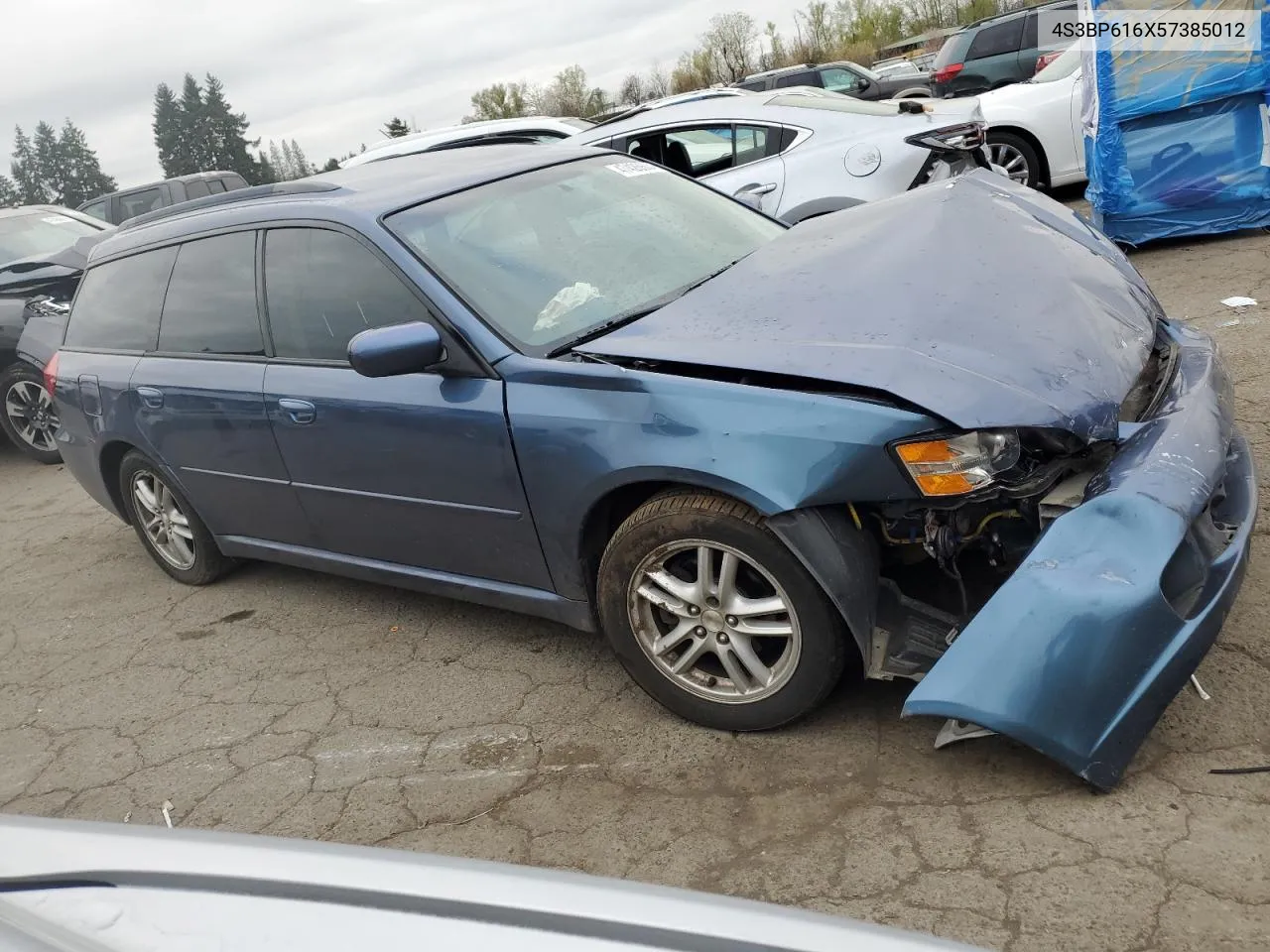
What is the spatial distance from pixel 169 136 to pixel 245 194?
92.6m

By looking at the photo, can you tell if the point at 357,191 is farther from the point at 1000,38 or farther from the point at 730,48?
the point at 730,48

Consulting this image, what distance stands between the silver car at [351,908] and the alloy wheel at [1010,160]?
28.2 feet

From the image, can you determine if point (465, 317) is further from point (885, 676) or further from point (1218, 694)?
point (1218, 694)

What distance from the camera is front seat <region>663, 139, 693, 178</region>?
7895 mm

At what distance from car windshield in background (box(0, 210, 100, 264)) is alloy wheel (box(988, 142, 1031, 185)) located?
7.68 meters

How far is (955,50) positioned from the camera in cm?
1459

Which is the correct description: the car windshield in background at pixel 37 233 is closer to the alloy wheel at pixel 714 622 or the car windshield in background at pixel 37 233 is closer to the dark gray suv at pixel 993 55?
the alloy wheel at pixel 714 622

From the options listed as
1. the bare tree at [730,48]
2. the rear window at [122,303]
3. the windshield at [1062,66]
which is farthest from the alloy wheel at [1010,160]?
the bare tree at [730,48]

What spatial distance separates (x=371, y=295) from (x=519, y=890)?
2466mm

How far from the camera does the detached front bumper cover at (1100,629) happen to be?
7.61ft

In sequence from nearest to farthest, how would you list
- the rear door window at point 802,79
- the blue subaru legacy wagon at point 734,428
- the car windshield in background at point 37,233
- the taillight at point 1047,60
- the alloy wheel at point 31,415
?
the blue subaru legacy wagon at point 734,428
the alloy wheel at point 31,415
the car windshield in background at point 37,233
the taillight at point 1047,60
the rear door window at point 802,79

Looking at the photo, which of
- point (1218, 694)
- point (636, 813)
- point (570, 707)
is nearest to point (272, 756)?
point (570, 707)

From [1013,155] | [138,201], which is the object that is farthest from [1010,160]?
[138,201]

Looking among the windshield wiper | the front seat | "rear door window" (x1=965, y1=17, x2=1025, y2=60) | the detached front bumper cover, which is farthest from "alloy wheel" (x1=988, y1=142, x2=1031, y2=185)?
the detached front bumper cover
